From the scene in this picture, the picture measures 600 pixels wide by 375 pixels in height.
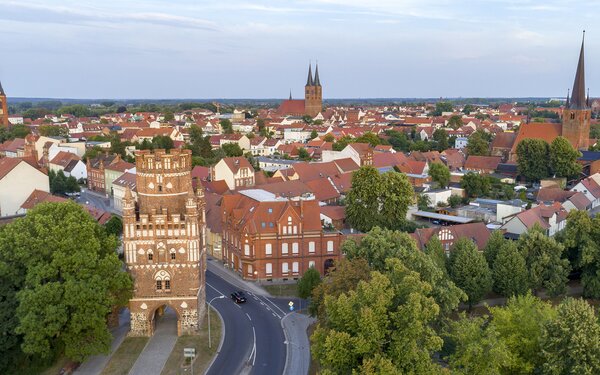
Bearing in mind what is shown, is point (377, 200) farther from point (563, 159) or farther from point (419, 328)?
point (563, 159)

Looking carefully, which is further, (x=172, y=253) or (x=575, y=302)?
(x=172, y=253)

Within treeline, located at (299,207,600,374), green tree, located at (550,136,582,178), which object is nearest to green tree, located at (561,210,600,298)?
treeline, located at (299,207,600,374)

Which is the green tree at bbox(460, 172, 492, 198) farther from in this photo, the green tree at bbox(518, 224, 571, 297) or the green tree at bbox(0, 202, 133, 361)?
the green tree at bbox(0, 202, 133, 361)

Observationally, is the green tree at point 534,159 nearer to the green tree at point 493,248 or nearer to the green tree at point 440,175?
the green tree at point 440,175

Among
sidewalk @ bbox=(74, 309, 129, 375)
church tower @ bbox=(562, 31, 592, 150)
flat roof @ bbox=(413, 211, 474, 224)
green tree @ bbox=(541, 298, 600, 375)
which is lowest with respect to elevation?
sidewalk @ bbox=(74, 309, 129, 375)

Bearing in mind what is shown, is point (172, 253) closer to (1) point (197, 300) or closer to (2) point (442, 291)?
(1) point (197, 300)

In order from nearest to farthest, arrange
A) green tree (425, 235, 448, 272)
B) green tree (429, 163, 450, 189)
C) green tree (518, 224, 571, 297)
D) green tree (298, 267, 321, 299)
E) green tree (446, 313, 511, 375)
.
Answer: green tree (446, 313, 511, 375) → green tree (425, 235, 448, 272) → green tree (298, 267, 321, 299) → green tree (518, 224, 571, 297) → green tree (429, 163, 450, 189)

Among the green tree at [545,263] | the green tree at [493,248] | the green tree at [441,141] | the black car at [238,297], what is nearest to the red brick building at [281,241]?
the black car at [238,297]

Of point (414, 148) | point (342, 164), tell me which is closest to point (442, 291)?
point (342, 164)
